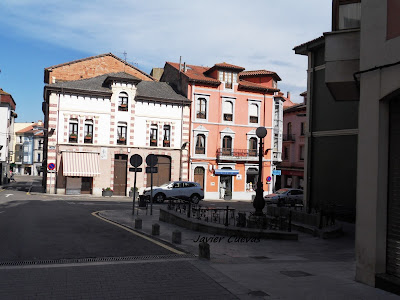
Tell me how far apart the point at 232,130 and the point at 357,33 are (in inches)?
1259

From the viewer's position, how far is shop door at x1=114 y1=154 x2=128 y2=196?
1454 inches

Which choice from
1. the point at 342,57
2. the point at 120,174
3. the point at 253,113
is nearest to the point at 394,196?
the point at 342,57

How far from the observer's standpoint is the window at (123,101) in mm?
36781

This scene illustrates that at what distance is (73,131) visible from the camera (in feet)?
116

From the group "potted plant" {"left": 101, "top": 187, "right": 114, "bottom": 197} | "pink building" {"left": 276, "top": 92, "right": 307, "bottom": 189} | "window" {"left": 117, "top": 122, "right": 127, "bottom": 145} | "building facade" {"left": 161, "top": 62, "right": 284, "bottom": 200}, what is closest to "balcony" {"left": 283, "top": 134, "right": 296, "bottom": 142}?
"pink building" {"left": 276, "top": 92, "right": 307, "bottom": 189}

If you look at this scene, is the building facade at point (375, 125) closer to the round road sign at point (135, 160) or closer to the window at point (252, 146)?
the round road sign at point (135, 160)

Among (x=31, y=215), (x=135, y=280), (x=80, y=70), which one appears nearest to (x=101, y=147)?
(x=80, y=70)

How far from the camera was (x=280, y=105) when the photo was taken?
44.3 m

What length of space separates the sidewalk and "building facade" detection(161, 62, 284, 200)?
85.5ft

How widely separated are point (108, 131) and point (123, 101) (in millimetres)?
3191

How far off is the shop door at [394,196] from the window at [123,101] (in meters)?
31.4

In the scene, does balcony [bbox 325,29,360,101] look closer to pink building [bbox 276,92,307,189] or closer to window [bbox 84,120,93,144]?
window [bbox 84,120,93,144]

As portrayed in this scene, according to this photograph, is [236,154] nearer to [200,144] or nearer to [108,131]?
[200,144]

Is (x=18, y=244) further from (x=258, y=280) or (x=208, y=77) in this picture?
(x=208, y=77)
